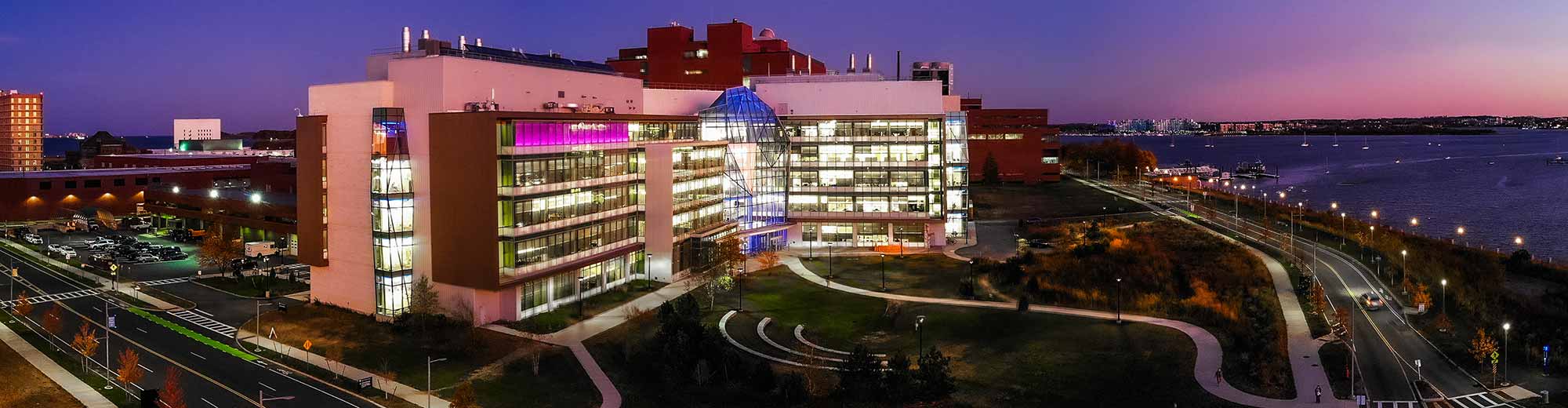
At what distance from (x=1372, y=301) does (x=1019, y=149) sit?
12644 centimetres

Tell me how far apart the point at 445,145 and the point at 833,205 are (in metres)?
49.4

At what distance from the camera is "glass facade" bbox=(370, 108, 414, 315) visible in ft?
205

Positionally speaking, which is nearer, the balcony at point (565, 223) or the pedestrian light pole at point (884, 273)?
the balcony at point (565, 223)

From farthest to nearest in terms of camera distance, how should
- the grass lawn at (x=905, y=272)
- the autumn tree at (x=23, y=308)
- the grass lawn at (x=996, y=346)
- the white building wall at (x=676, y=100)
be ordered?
the white building wall at (x=676, y=100) < the grass lawn at (x=905, y=272) < the autumn tree at (x=23, y=308) < the grass lawn at (x=996, y=346)

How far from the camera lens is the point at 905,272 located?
84.3m

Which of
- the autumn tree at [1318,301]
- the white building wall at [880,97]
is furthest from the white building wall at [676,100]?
the autumn tree at [1318,301]

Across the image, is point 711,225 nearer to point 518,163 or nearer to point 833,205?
point 833,205

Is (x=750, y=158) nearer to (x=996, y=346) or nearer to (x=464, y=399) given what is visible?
(x=996, y=346)

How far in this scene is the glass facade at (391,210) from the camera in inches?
2457

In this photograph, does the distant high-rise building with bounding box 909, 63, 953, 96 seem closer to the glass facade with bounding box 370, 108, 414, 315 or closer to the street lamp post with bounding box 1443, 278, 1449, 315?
the street lamp post with bounding box 1443, 278, 1449, 315

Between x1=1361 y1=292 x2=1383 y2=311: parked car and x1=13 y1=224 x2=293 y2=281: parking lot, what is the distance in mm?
92269

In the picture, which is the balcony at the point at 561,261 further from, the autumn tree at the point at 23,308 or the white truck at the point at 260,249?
the white truck at the point at 260,249

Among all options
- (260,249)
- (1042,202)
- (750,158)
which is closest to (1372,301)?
(750,158)

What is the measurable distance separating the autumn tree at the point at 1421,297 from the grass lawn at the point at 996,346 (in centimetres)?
2072
